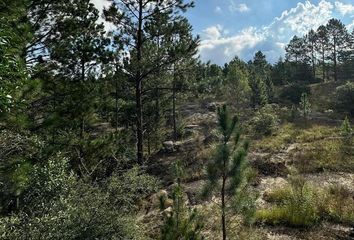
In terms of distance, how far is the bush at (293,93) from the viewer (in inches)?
1714

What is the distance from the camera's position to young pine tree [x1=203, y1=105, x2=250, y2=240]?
6.21m

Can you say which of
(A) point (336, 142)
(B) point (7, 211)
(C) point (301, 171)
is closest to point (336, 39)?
(A) point (336, 142)

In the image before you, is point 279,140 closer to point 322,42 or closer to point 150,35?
point 150,35

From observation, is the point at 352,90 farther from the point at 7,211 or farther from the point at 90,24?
the point at 7,211

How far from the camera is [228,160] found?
249 inches

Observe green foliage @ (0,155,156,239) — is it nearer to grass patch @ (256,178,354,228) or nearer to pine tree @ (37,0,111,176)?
pine tree @ (37,0,111,176)

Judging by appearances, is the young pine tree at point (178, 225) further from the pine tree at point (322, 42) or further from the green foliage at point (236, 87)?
the pine tree at point (322, 42)

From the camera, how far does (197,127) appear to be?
96.8 ft

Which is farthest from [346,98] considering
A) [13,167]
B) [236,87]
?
[13,167]

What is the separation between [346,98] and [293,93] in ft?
25.0

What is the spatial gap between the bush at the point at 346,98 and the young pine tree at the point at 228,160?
1366 inches

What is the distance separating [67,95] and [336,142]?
641 inches

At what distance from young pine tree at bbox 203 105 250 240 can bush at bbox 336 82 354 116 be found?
34.7 m

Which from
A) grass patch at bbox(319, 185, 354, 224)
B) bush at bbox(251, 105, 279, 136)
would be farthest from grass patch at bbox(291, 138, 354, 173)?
bush at bbox(251, 105, 279, 136)
